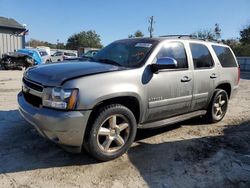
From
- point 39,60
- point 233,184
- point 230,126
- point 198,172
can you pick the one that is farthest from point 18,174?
point 39,60

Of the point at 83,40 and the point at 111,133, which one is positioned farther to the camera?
the point at 83,40

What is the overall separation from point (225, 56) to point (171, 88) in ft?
7.81

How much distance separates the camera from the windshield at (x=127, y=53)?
4777 millimetres

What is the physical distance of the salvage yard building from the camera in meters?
24.9

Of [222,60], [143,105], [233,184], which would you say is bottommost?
[233,184]

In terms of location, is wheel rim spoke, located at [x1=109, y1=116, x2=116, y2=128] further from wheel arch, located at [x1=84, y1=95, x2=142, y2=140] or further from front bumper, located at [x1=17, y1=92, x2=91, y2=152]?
front bumper, located at [x1=17, y1=92, x2=91, y2=152]

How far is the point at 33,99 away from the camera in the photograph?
423cm

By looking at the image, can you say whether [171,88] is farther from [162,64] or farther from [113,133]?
[113,133]

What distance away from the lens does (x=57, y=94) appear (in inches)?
147

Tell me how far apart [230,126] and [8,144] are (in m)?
4.48

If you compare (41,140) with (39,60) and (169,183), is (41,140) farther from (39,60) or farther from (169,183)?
(39,60)

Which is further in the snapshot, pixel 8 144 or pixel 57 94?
pixel 8 144

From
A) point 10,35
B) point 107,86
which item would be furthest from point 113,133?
point 10,35

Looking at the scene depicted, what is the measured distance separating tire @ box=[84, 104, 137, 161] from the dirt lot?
Answer: 166mm
